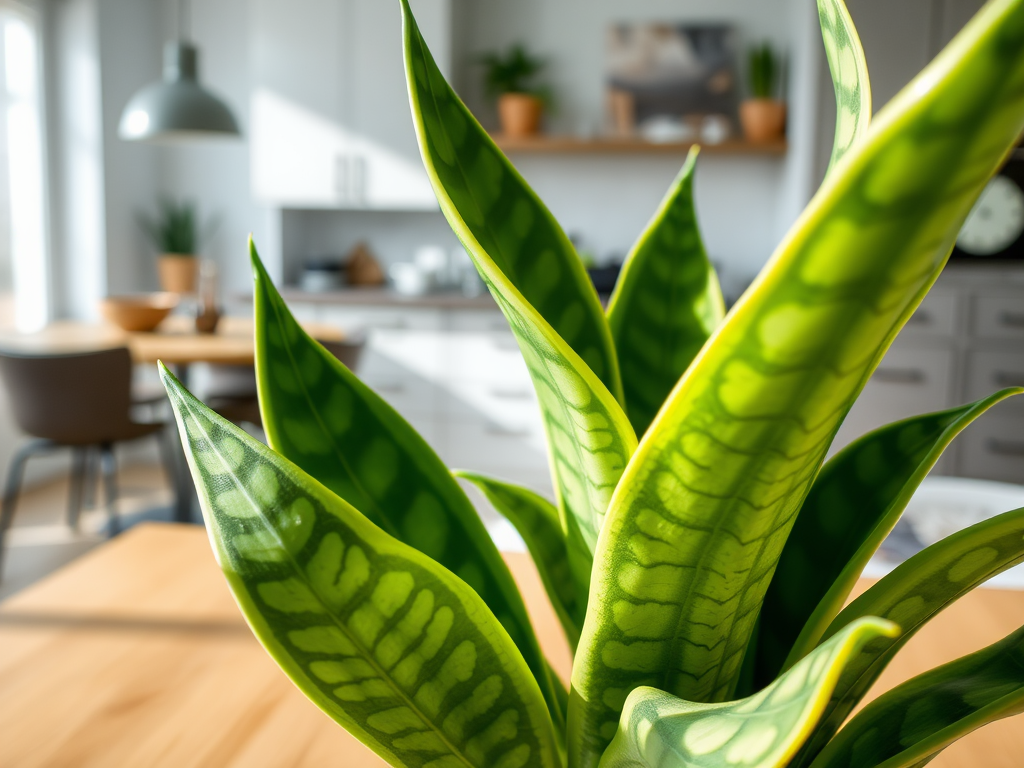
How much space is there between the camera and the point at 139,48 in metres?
4.55

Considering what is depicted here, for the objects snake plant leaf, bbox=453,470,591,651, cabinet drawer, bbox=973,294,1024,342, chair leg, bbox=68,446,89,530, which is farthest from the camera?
cabinet drawer, bbox=973,294,1024,342

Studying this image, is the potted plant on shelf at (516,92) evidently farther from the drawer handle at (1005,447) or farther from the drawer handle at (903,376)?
the drawer handle at (1005,447)

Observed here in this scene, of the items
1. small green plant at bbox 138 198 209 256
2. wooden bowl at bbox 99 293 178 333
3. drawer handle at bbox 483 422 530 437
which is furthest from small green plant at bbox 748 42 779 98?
small green plant at bbox 138 198 209 256

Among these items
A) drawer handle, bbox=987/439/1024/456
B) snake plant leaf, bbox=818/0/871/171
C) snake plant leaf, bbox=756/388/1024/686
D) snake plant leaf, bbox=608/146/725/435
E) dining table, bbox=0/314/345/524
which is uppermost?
snake plant leaf, bbox=818/0/871/171

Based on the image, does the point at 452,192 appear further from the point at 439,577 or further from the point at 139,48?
the point at 139,48

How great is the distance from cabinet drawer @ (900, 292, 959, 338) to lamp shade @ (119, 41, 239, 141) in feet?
9.07

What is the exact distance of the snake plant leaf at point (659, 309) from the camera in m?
0.42

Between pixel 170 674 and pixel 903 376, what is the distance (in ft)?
11.4

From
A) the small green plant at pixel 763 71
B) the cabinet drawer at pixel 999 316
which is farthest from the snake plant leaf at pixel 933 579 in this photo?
the small green plant at pixel 763 71

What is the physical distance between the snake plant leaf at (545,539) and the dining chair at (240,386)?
256cm

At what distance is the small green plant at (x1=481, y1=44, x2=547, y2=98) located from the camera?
4180 millimetres

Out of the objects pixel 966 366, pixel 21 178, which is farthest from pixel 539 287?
pixel 21 178

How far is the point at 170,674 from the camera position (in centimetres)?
61

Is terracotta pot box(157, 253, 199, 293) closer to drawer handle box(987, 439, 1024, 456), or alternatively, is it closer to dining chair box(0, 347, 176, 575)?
dining chair box(0, 347, 176, 575)
